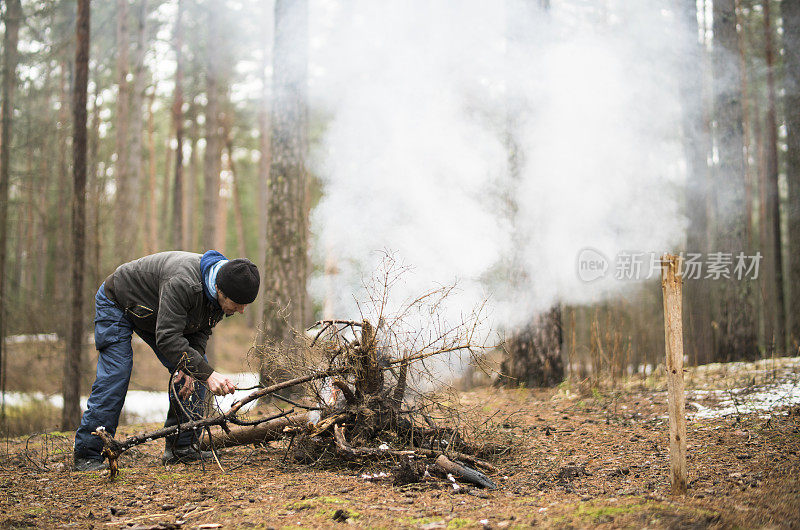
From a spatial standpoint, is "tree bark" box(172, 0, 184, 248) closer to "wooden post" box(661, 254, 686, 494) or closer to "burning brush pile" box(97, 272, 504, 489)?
"burning brush pile" box(97, 272, 504, 489)

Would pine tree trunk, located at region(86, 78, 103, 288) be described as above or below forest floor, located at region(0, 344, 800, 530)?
above

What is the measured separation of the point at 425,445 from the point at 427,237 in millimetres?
2866

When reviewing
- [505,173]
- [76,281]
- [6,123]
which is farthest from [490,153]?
[6,123]

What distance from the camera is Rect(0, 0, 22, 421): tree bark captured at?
9477 millimetres

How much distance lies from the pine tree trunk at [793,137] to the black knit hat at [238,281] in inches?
315

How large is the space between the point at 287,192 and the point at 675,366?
471cm

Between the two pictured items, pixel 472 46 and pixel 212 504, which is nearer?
pixel 212 504

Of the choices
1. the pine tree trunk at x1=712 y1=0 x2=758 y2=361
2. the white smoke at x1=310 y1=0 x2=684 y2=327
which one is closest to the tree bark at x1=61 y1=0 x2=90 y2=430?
the white smoke at x1=310 y1=0 x2=684 y2=327

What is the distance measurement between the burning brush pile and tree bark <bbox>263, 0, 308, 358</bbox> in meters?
2.25

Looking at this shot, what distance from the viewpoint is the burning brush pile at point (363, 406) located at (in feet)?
12.0

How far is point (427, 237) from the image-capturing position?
6234mm

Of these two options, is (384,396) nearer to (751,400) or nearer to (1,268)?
(751,400)

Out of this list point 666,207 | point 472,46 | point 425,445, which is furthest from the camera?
point 666,207

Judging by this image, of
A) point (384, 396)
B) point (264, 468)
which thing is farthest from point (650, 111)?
point (264, 468)
